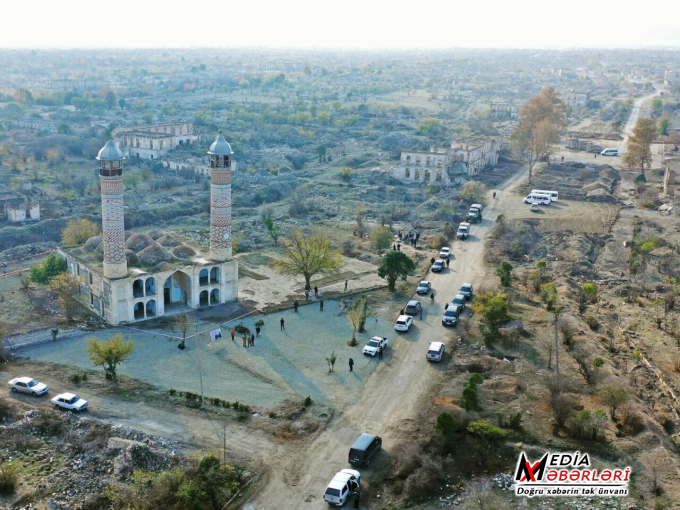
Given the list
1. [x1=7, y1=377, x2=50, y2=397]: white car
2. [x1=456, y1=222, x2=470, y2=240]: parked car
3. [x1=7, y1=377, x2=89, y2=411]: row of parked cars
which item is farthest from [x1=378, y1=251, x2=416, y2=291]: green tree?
[x1=7, y1=377, x2=50, y2=397]: white car

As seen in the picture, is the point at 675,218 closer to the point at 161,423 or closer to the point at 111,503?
the point at 161,423

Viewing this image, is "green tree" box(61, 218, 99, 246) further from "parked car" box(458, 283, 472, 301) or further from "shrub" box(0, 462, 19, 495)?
"shrub" box(0, 462, 19, 495)

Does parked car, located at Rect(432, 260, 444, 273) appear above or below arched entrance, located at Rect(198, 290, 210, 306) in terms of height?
above

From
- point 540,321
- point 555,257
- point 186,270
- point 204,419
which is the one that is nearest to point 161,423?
point 204,419

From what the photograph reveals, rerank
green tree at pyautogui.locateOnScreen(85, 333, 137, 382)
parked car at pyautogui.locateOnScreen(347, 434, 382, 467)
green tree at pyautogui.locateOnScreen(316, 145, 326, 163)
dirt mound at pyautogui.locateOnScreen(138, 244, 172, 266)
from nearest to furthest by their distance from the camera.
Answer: parked car at pyautogui.locateOnScreen(347, 434, 382, 467)
green tree at pyautogui.locateOnScreen(85, 333, 137, 382)
dirt mound at pyautogui.locateOnScreen(138, 244, 172, 266)
green tree at pyautogui.locateOnScreen(316, 145, 326, 163)

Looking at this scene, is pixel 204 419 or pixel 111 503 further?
pixel 204 419

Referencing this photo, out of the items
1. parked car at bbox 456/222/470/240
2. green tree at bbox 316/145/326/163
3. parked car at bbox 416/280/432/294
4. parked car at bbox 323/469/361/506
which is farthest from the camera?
green tree at bbox 316/145/326/163

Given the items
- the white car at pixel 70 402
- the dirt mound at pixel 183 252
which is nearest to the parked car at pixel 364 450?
the white car at pixel 70 402
